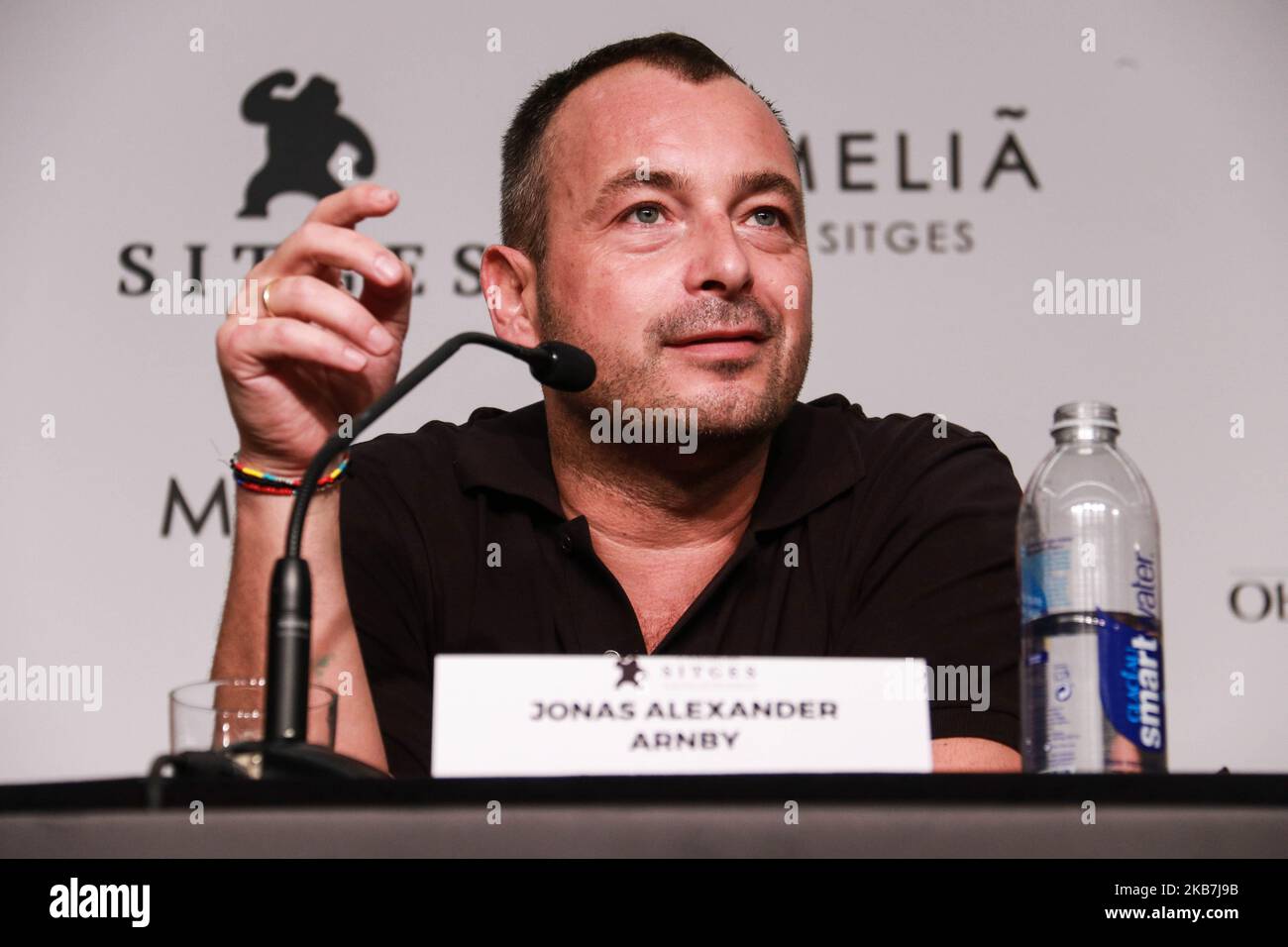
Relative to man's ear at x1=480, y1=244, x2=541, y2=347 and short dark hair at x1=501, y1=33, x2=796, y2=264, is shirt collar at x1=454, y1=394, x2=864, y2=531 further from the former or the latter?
short dark hair at x1=501, y1=33, x2=796, y2=264

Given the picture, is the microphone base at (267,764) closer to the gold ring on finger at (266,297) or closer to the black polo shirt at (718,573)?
the gold ring on finger at (266,297)

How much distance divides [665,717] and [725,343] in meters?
0.87

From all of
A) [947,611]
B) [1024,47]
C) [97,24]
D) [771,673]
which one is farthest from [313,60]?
[771,673]

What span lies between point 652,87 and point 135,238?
1.05m

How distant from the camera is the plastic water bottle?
815mm

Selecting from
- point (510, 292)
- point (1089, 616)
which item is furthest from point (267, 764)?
point (510, 292)

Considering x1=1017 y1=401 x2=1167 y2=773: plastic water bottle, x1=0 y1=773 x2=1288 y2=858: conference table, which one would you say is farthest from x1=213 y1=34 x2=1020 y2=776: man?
x1=0 y1=773 x2=1288 y2=858: conference table

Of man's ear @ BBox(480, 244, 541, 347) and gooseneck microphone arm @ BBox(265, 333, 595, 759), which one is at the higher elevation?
Answer: man's ear @ BBox(480, 244, 541, 347)

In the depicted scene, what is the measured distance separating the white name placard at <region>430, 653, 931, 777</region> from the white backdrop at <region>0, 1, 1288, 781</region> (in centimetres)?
153

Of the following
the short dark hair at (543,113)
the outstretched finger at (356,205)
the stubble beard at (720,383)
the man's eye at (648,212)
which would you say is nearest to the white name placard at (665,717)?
the outstretched finger at (356,205)

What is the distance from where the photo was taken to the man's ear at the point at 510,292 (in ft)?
6.14

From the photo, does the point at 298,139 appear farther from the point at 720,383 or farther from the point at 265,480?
the point at 265,480

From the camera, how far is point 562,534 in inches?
62.1

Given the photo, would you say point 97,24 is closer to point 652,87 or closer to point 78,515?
point 78,515
